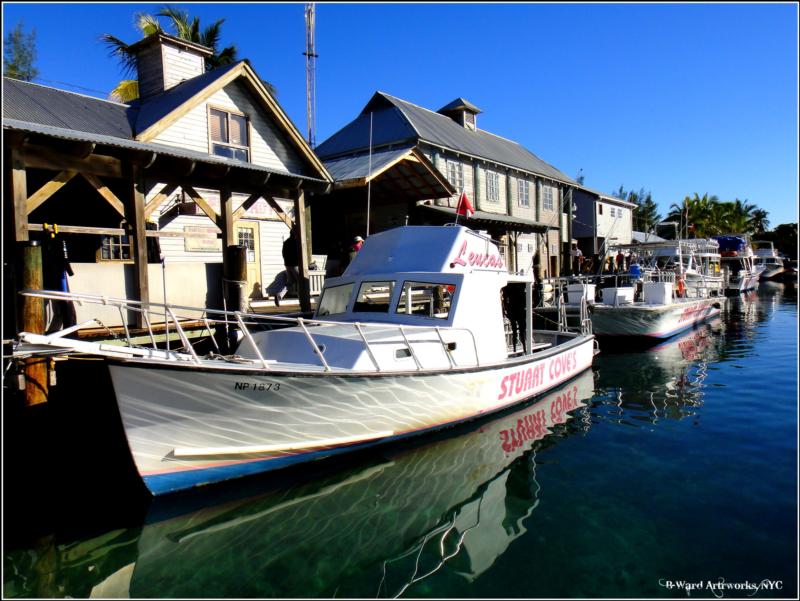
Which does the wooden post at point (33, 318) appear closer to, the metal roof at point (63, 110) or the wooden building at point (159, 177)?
the wooden building at point (159, 177)

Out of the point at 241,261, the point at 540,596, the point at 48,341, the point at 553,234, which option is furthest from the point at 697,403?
the point at 553,234

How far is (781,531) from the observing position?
5328mm

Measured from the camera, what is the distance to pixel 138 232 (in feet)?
28.8

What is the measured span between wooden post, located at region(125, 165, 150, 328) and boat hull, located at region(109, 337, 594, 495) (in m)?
3.29

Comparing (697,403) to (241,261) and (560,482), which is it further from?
(241,261)

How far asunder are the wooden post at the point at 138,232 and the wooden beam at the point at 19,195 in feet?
5.28

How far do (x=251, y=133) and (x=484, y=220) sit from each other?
9.88 m

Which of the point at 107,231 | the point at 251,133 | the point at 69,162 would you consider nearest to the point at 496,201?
the point at 251,133

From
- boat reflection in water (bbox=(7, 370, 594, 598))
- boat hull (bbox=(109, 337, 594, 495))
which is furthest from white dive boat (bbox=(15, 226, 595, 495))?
boat reflection in water (bbox=(7, 370, 594, 598))

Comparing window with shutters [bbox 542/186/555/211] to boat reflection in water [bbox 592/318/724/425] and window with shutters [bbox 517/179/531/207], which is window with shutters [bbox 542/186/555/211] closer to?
window with shutters [bbox 517/179/531/207]

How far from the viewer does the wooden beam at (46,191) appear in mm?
7465

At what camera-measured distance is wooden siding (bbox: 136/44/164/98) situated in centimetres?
1379

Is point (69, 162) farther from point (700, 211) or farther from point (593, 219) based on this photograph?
point (700, 211)

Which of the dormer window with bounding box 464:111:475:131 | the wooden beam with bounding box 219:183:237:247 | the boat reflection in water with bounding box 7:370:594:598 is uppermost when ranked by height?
the dormer window with bounding box 464:111:475:131
